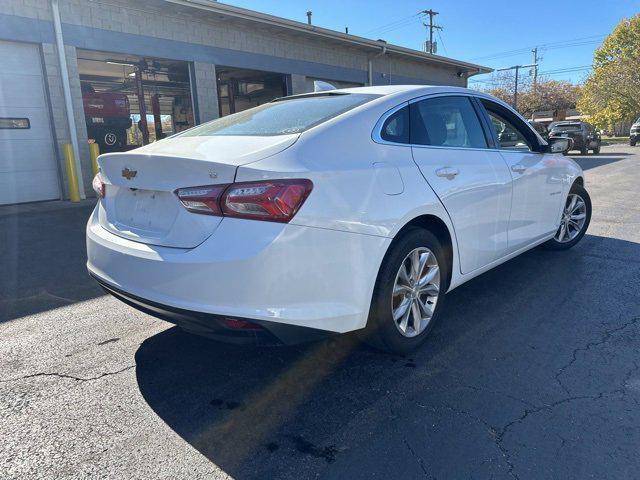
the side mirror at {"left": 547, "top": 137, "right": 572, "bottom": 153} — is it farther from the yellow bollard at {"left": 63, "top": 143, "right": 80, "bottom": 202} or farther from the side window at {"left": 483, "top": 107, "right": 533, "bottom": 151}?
the yellow bollard at {"left": 63, "top": 143, "right": 80, "bottom": 202}

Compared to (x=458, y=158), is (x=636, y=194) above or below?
below

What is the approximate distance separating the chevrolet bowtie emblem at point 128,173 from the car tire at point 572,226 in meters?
4.37

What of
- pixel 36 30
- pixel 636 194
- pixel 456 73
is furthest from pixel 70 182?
pixel 456 73

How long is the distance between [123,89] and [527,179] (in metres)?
19.8

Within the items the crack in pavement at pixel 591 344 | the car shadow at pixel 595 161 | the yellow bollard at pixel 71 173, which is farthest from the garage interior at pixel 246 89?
the crack in pavement at pixel 591 344

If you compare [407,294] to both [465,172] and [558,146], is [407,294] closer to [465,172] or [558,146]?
[465,172]

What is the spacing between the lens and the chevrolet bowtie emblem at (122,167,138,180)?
2644 millimetres

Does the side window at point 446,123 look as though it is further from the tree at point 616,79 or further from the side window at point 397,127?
the tree at point 616,79

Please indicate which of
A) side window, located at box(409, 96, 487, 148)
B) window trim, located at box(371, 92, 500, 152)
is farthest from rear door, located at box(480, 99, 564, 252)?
side window, located at box(409, 96, 487, 148)

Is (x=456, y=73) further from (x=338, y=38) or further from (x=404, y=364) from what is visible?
(x=404, y=364)

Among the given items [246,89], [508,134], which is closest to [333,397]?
[508,134]

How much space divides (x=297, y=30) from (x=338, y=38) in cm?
195

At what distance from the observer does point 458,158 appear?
329cm

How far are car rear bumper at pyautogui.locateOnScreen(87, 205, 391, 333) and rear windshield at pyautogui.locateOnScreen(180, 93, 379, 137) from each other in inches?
29.2
